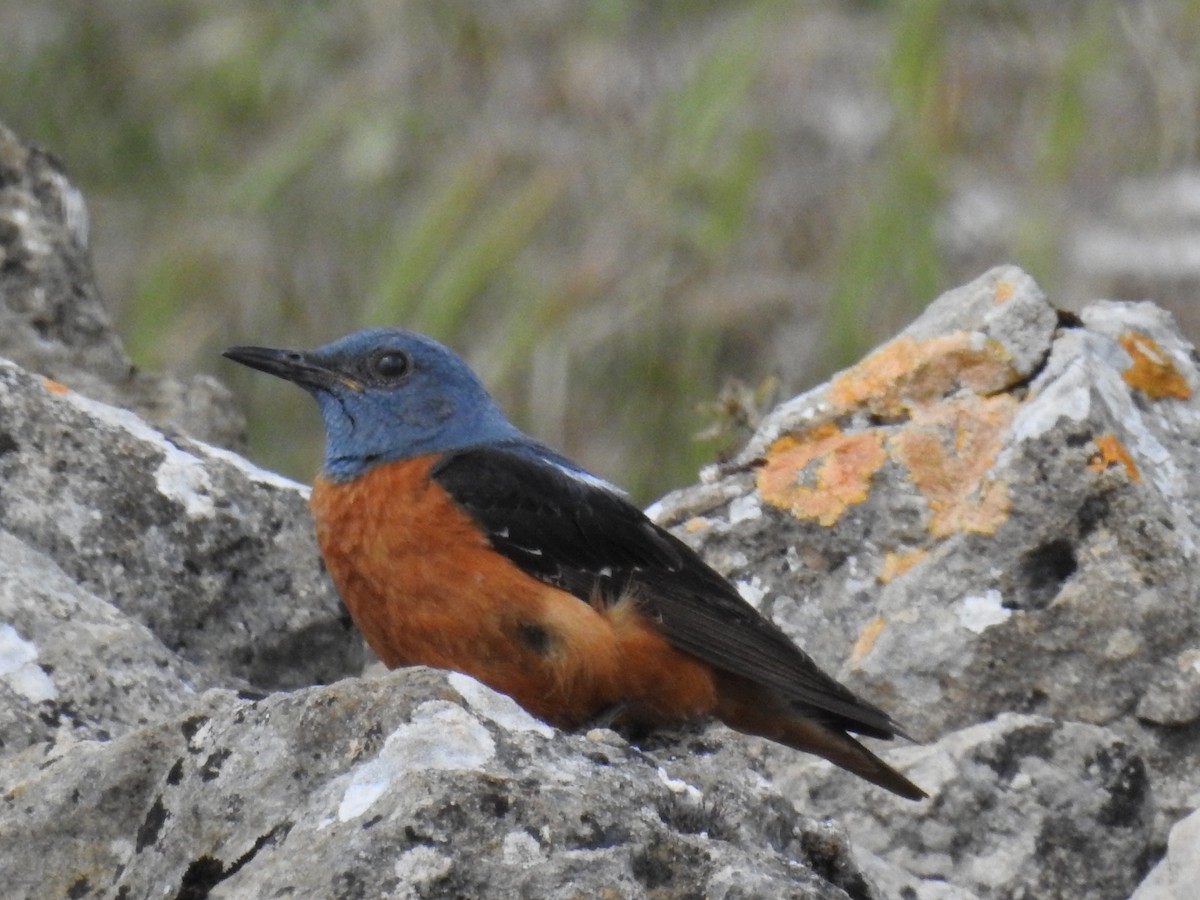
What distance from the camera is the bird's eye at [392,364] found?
516 cm

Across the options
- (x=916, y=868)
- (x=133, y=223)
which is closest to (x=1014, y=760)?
(x=916, y=868)

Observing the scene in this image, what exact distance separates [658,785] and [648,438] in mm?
5259

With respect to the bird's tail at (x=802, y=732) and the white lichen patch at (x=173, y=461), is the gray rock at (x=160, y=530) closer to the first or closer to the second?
the white lichen patch at (x=173, y=461)

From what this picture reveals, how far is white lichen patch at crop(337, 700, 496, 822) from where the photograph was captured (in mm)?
2758

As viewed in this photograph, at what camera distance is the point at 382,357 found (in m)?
5.19

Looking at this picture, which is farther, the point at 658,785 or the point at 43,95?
the point at 43,95

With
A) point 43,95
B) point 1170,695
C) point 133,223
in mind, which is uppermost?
point 43,95

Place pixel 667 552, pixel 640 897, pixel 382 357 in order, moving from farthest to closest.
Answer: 1. pixel 382 357
2. pixel 667 552
3. pixel 640 897

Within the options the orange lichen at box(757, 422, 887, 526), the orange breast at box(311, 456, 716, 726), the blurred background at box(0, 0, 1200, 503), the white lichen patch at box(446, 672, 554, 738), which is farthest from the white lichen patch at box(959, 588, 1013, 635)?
the blurred background at box(0, 0, 1200, 503)

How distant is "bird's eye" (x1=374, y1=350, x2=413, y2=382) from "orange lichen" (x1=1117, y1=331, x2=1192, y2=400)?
5.60ft

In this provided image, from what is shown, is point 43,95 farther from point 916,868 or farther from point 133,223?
point 916,868

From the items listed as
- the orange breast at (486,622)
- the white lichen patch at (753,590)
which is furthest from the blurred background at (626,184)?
the orange breast at (486,622)

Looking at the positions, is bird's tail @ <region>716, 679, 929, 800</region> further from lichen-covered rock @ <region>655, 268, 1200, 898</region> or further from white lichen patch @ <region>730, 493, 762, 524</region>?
white lichen patch @ <region>730, 493, 762, 524</region>

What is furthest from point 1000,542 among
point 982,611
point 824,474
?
point 824,474
